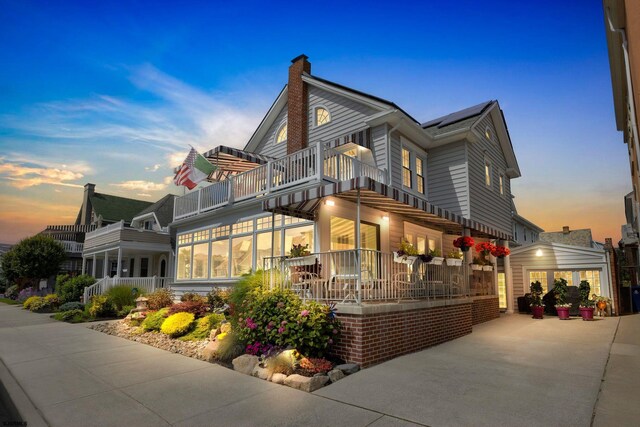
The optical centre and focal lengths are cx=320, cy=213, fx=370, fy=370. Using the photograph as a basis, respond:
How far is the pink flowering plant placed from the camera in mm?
6785

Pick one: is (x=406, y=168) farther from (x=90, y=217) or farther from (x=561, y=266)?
(x=90, y=217)

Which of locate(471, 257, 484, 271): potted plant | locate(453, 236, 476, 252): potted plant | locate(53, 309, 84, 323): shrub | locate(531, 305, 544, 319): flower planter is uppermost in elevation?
locate(453, 236, 476, 252): potted plant

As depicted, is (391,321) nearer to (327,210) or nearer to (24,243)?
(327,210)

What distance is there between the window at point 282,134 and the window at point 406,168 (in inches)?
218

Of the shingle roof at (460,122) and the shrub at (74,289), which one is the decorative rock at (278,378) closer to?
the shingle roof at (460,122)

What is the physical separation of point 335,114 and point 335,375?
34.5ft

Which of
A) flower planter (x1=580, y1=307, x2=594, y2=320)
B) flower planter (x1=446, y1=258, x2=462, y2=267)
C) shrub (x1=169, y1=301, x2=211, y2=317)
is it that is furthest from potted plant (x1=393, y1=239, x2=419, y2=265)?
flower planter (x1=580, y1=307, x2=594, y2=320)

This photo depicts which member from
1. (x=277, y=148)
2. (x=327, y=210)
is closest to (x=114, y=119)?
(x=277, y=148)

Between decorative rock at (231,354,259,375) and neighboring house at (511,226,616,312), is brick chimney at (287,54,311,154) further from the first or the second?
neighboring house at (511,226,616,312)

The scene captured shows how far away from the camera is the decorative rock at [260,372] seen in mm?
6270

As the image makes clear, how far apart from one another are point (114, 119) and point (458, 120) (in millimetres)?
15211

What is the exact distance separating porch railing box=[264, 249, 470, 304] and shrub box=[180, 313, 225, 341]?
2336 millimetres

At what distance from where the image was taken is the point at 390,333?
7492mm

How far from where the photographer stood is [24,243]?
Answer: 2547 cm
